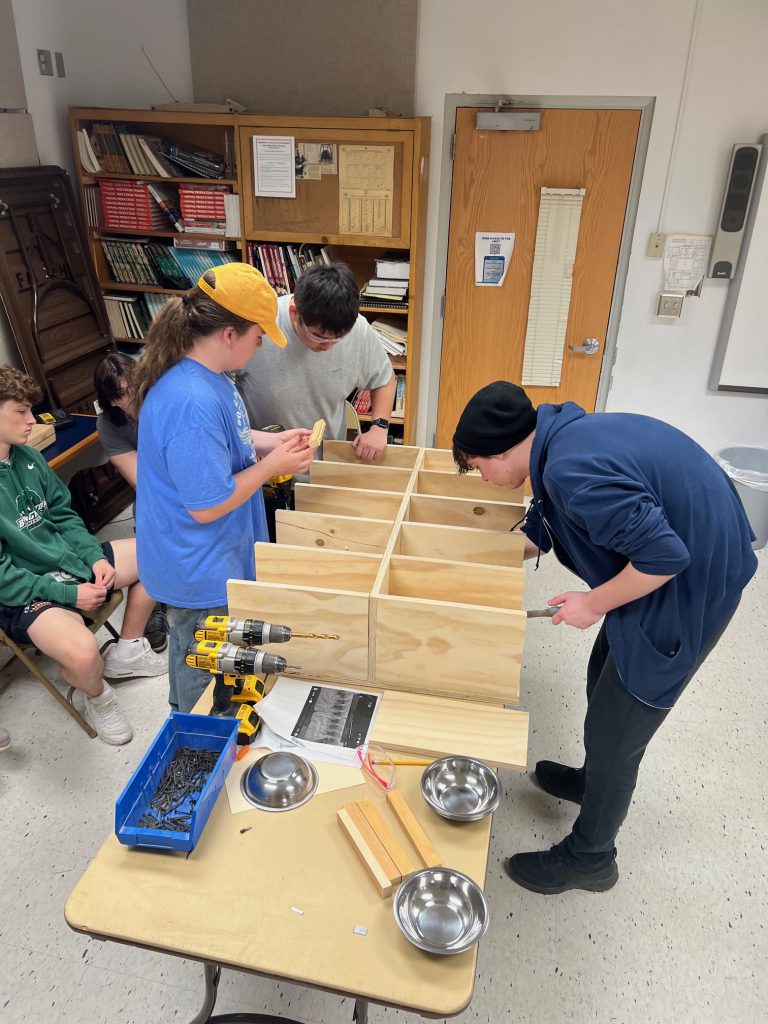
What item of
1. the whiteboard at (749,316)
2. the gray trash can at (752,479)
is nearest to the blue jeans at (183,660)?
the gray trash can at (752,479)

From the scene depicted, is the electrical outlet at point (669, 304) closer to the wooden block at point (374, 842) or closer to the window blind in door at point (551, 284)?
the window blind in door at point (551, 284)

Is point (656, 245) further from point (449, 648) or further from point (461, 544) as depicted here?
point (449, 648)

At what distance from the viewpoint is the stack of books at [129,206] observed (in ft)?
12.6

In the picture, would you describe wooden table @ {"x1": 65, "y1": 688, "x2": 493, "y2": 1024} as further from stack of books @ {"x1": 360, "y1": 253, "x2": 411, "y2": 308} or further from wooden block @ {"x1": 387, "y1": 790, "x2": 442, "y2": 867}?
stack of books @ {"x1": 360, "y1": 253, "x2": 411, "y2": 308}

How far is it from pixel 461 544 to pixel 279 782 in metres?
0.86

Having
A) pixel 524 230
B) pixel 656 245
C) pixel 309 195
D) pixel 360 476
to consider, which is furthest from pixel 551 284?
pixel 360 476

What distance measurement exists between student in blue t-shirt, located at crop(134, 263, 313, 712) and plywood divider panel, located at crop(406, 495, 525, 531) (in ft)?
1.52

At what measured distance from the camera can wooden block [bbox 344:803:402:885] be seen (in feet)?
3.96

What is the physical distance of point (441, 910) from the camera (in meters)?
1.18

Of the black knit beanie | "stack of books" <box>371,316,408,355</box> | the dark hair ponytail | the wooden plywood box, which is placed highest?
the dark hair ponytail

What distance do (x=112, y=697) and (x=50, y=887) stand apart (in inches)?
26.3

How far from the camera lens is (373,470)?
2336mm

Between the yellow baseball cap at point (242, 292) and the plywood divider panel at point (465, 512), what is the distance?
2.55ft

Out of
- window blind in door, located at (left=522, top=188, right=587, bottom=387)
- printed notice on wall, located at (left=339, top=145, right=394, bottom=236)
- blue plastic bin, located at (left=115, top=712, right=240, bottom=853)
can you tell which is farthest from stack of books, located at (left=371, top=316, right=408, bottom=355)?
blue plastic bin, located at (left=115, top=712, right=240, bottom=853)
